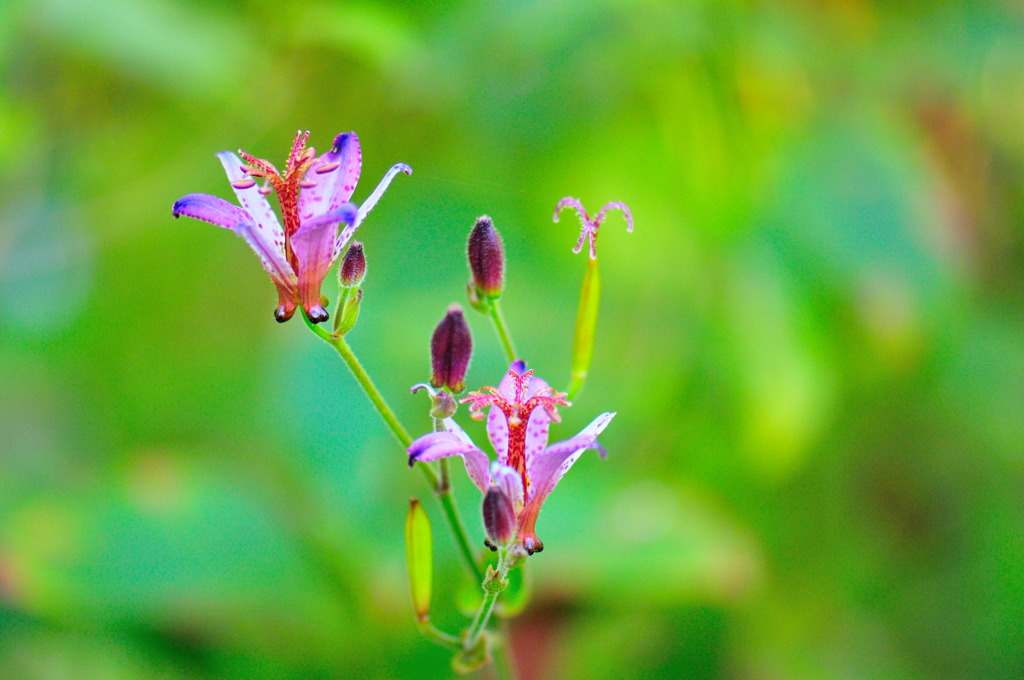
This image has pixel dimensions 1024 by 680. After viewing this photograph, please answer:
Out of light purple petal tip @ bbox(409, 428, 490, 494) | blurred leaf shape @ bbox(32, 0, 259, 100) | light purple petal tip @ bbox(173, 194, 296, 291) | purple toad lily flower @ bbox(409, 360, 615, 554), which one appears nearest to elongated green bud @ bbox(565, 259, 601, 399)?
purple toad lily flower @ bbox(409, 360, 615, 554)

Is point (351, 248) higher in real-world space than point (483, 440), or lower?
higher

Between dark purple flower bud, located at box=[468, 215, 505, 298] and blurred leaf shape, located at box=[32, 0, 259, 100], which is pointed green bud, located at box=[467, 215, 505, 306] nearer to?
dark purple flower bud, located at box=[468, 215, 505, 298]

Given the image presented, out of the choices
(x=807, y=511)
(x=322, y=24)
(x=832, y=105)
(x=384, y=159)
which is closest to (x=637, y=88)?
(x=832, y=105)

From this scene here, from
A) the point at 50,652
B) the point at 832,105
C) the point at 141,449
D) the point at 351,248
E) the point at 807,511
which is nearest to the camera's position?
the point at 351,248

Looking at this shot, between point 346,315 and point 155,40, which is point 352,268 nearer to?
point 346,315

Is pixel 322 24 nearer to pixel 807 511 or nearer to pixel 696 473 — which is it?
pixel 696 473
